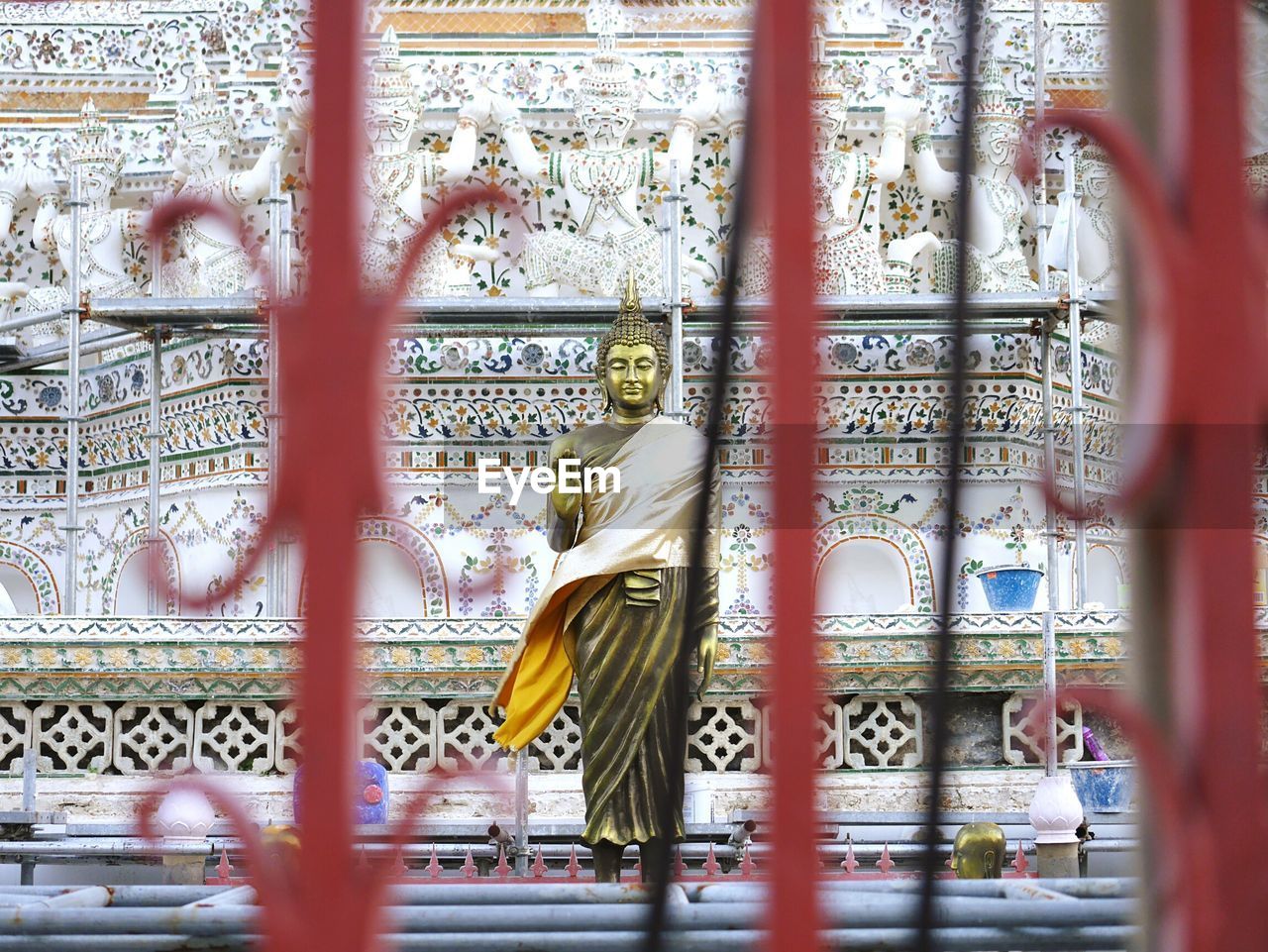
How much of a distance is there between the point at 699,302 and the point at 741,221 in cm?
817

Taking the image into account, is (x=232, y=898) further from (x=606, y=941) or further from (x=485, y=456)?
(x=485, y=456)

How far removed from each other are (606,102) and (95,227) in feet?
9.83

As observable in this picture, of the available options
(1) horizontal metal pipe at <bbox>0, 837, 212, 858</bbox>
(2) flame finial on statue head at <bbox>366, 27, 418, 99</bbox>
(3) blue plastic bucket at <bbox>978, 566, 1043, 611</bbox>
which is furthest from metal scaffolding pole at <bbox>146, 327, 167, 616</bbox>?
(3) blue plastic bucket at <bbox>978, 566, 1043, 611</bbox>

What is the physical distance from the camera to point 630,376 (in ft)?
15.5

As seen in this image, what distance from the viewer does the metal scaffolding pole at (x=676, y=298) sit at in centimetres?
864

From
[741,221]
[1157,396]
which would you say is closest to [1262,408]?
[1157,396]

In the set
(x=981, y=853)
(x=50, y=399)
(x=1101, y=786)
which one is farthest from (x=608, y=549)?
(x=50, y=399)

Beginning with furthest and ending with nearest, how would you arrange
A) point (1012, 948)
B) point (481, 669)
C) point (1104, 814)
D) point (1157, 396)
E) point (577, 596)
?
point (481, 669), point (1104, 814), point (577, 596), point (1012, 948), point (1157, 396)

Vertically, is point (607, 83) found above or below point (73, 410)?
above

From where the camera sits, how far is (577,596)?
4555 millimetres

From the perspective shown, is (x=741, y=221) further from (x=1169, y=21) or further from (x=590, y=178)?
(x=590, y=178)

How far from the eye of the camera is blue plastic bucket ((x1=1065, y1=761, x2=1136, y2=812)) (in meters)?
6.28

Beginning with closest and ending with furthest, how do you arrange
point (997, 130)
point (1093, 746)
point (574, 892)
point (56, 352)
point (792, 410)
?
point (792, 410), point (574, 892), point (1093, 746), point (56, 352), point (997, 130)

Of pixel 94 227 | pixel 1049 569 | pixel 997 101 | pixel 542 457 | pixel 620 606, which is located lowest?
pixel 620 606
